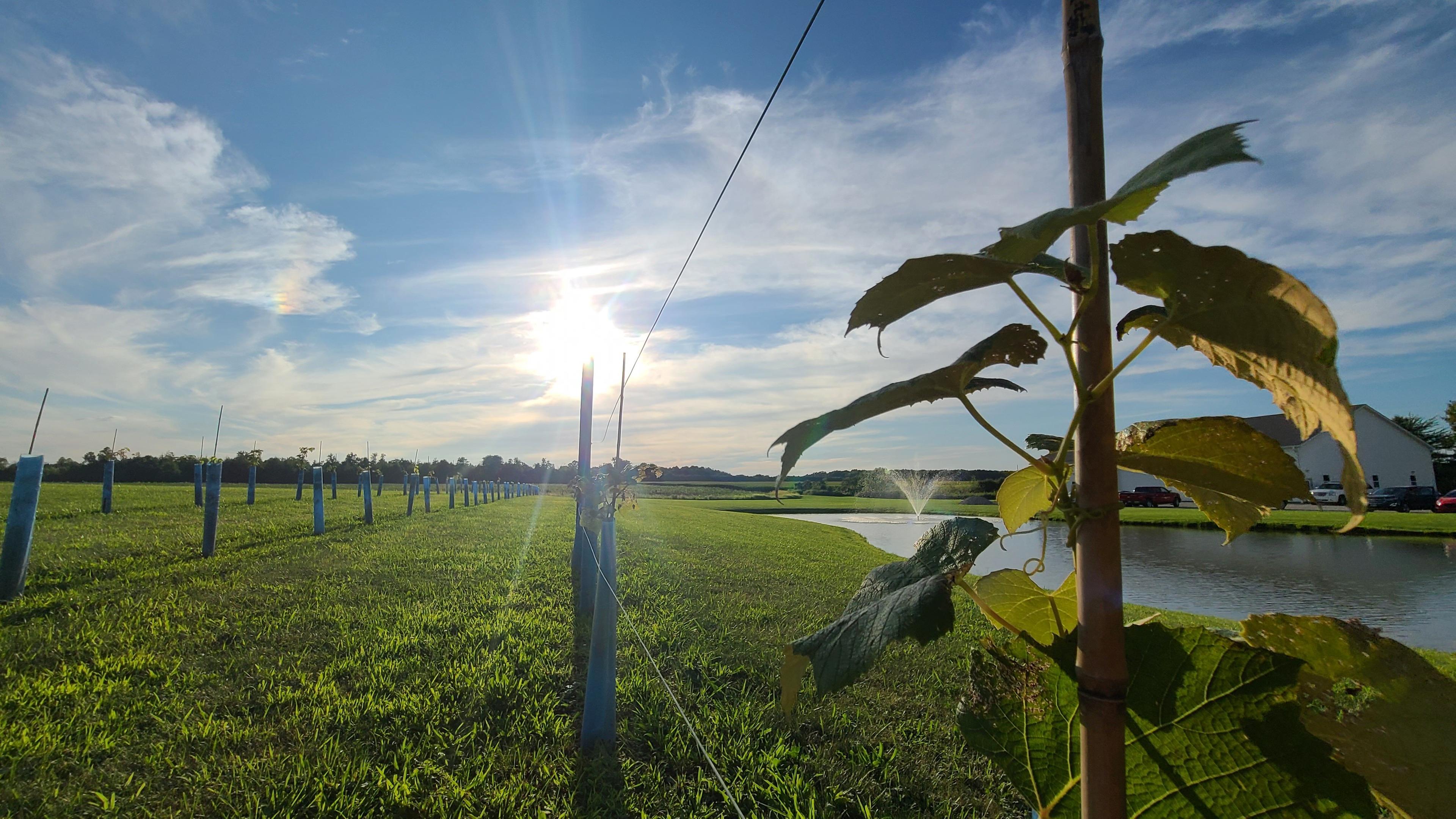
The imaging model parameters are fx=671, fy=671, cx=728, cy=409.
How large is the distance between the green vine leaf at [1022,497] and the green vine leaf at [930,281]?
0.22 metres

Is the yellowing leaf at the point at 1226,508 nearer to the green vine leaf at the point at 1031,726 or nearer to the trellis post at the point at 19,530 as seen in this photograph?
the green vine leaf at the point at 1031,726

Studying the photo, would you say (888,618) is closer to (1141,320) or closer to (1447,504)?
(1141,320)

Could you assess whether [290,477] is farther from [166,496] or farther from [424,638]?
[424,638]

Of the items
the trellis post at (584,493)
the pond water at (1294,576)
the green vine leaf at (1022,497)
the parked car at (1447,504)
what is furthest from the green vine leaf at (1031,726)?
the parked car at (1447,504)

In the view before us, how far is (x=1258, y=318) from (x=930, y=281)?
195 mm

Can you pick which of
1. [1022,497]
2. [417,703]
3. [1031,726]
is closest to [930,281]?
[1022,497]

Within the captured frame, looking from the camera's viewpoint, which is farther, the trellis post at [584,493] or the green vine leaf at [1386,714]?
the trellis post at [584,493]

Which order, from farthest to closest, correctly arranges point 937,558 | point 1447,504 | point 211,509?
point 1447,504, point 211,509, point 937,558

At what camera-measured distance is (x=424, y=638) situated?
16.5 feet

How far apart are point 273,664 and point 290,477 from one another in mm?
65967

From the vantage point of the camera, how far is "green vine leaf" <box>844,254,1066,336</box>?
450 millimetres

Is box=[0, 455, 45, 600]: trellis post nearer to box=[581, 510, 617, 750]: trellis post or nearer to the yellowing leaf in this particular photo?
box=[581, 510, 617, 750]: trellis post

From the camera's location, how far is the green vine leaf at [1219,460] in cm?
49

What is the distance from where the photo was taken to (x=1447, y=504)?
27.6 metres
